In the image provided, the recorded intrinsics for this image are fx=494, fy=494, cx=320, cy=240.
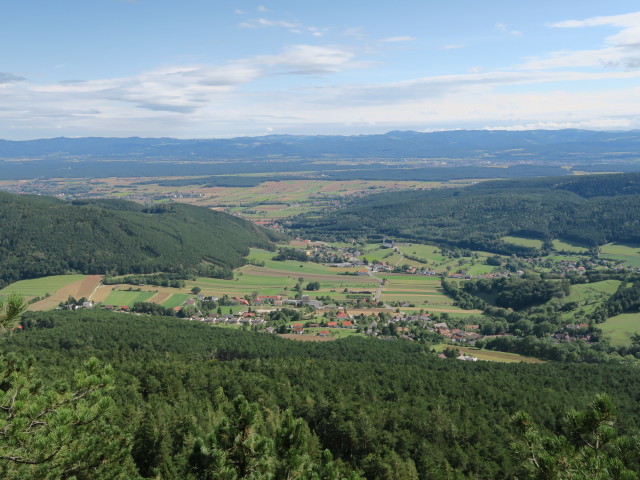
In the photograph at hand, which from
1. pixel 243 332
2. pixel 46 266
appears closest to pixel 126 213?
pixel 46 266

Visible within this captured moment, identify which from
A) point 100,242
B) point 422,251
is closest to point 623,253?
point 422,251

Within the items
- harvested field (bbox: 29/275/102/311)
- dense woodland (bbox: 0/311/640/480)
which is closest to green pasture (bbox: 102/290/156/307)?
harvested field (bbox: 29/275/102/311)

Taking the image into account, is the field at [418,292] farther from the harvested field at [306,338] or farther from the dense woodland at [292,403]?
the dense woodland at [292,403]

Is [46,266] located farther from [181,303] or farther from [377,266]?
[377,266]

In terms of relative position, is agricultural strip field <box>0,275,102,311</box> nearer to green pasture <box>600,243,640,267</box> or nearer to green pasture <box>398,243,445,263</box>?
green pasture <box>398,243,445,263</box>

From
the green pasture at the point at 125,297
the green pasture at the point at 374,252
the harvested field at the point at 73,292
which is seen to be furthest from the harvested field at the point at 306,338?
the green pasture at the point at 374,252

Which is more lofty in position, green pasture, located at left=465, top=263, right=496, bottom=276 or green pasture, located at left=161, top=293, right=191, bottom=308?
green pasture, located at left=161, top=293, right=191, bottom=308

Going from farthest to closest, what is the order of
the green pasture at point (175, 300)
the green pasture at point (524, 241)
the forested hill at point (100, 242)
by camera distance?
the green pasture at point (524, 241)
the forested hill at point (100, 242)
the green pasture at point (175, 300)
